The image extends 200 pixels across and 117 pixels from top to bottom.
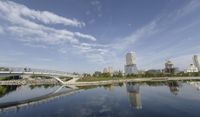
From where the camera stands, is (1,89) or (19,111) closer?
(19,111)

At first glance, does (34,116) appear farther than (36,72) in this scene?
No

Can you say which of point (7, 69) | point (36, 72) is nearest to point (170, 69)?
point (36, 72)

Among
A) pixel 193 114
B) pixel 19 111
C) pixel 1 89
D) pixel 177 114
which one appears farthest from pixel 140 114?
pixel 1 89

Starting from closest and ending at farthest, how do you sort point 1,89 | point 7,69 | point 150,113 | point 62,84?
point 150,113
point 7,69
point 1,89
point 62,84

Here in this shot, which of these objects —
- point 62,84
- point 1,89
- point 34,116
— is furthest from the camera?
point 62,84

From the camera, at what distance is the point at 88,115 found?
3256 centimetres

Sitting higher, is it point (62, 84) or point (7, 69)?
point (7, 69)

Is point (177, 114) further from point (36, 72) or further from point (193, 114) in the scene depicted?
point (36, 72)

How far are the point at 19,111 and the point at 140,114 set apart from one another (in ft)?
81.5

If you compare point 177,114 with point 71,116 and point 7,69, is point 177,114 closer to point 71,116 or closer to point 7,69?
point 71,116

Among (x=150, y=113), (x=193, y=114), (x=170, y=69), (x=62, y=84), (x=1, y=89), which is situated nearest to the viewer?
(x=193, y=114)

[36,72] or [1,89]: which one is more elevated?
[36,72]

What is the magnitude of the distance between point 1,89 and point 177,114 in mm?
66623

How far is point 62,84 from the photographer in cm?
10262
